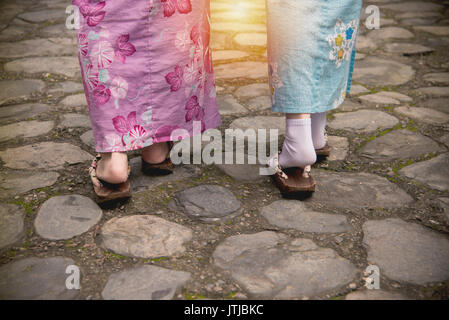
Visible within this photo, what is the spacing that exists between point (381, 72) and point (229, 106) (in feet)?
3.78

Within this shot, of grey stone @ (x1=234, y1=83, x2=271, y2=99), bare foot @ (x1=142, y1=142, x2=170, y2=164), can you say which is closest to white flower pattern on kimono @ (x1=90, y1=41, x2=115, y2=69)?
bare foot @ (x1=142, y1=142, x2=170, y2=164)

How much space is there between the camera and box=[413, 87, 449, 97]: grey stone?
7.50 ft

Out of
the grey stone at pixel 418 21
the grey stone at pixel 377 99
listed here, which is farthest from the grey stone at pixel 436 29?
the grey stone at pixel 377 99

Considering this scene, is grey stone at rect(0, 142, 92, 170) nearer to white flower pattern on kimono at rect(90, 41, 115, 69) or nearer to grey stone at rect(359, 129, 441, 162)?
white flower pattern on kimono at rect(90, 41, 115, 69)

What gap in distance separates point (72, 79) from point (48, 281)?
1.77 metres

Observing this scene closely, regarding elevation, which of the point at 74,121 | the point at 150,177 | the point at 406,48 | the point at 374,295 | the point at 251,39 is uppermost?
the point at 251,39

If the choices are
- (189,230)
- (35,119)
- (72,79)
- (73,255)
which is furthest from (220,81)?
(73,255)

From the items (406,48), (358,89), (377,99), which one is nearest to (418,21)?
(406,48)

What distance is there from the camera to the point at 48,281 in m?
1.03

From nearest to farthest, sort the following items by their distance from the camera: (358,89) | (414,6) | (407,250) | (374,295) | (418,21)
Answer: (374,295) → (407,250) → (358,89) → (418,21) → (414,6)

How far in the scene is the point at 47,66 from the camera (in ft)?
8.75

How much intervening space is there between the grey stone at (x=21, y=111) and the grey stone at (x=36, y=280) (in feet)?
3.71

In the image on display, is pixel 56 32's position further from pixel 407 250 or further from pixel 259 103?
pixel 407 250
